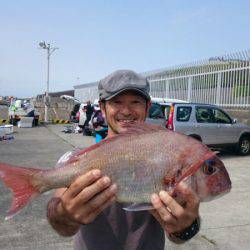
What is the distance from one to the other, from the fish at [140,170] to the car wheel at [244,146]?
12.7 meters

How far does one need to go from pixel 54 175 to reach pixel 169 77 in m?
21.6

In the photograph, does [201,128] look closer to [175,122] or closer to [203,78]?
[175,122]

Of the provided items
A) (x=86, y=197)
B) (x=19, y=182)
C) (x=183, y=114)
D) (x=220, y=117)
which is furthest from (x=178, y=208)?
(x=220, y=117)

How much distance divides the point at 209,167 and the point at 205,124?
37.8 feet

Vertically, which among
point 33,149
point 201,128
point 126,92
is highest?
point 126,92

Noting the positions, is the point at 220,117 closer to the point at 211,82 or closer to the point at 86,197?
the point at 211,82

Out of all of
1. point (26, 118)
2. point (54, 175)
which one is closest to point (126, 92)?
point (54, 175)

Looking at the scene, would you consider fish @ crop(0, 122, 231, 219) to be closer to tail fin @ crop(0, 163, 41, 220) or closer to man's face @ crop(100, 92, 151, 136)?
tail fin @ crop(0, 163, 41, 220)

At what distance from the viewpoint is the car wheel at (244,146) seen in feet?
46.9

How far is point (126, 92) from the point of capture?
2.60 metres

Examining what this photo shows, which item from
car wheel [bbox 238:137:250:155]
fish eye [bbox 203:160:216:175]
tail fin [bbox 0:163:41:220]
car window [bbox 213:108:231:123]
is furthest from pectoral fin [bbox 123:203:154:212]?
car wheel [bbox 238:137:250:155]

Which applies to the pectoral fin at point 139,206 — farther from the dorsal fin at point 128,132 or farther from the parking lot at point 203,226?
the parking lot at point 203,226

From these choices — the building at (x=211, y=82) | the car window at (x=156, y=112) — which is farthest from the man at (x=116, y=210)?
the building at (x=211, y=82)

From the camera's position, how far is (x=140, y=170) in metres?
2.01
